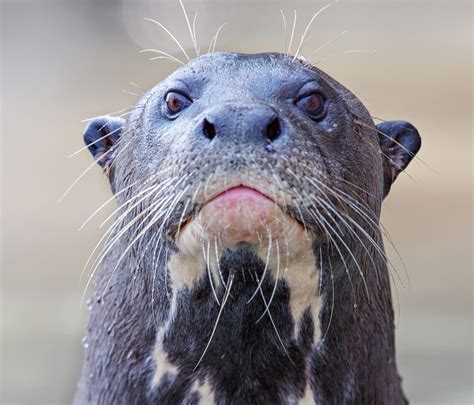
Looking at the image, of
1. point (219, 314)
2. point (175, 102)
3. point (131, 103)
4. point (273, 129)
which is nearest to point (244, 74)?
point (175, 102)

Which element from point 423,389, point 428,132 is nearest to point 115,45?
point 428,132

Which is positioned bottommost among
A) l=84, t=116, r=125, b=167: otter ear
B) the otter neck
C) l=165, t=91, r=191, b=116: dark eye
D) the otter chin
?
the otter neck

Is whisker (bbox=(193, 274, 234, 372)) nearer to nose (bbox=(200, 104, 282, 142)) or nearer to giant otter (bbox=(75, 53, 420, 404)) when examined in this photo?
giant otter (bbox=(75, 53, 420, 404))

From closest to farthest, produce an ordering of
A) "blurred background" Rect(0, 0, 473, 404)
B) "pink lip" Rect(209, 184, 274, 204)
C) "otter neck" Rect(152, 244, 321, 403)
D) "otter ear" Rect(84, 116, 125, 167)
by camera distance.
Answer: "pink lip" Rect(209, 184, 274, 204) < "otter neck" Rect(152, 244, 321, 403) < "otter ear" Rect(84, 116, 125, 167) < "blurred background" Rect(0, 0, 473, 404)

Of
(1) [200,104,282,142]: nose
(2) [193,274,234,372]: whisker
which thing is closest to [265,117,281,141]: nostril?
(1) [200,104,282,142]: nose

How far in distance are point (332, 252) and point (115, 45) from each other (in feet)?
34.8

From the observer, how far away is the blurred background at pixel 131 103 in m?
6.85

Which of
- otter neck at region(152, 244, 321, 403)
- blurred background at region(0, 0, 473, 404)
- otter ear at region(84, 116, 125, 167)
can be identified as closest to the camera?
otter neck at region(152, 244, 321, 403)

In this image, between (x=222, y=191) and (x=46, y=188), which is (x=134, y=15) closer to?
(x=46, y=188)

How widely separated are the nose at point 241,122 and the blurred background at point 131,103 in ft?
4.79

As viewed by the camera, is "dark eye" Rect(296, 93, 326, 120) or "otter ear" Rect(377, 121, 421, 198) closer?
"dark eye" Rect(296, 93, 326, 120)

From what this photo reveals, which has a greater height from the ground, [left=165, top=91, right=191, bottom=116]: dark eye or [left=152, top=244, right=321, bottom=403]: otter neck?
[left=165, top=91, right=191, bottom=116]: dark eye

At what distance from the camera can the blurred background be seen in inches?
270

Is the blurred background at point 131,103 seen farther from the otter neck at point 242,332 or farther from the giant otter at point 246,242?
the otter neck at point 242,332
